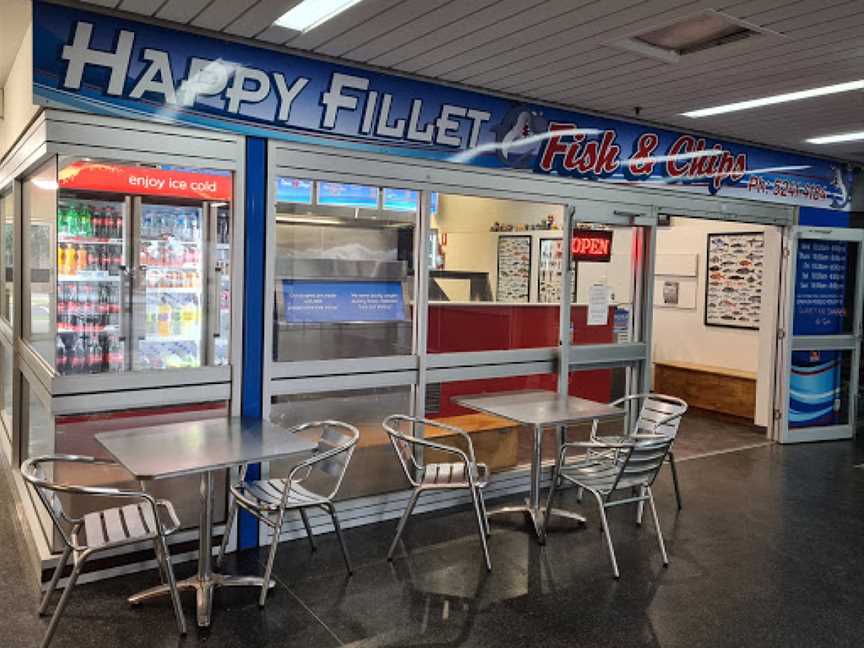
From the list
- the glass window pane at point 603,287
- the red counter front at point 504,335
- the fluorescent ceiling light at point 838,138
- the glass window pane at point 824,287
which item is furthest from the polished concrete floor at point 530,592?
the fluorescent ceiling light at point 838,138

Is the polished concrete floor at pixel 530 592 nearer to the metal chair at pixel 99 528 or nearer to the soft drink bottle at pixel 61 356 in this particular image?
the metal chair at pixel 99 528

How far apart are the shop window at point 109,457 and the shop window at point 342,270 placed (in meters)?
0.57

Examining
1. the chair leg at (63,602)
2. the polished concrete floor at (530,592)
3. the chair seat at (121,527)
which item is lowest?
the polished concrete floor at (530,592)

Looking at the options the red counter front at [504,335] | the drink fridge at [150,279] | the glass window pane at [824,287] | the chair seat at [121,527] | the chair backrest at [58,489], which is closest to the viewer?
the chair backrest at [58,489]

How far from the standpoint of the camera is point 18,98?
4305mm

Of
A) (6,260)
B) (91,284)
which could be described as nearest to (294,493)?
(91,284)

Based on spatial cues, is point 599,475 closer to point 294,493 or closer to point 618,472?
point 618,472

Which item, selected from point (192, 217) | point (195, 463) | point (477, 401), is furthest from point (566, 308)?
point (195, 463)

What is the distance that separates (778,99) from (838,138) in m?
1.61

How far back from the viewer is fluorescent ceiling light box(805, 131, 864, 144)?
5.97 meters

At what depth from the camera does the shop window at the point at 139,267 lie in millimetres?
3811

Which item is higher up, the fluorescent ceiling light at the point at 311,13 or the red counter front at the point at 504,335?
the fluorescent ceiling light at the point at 311,13

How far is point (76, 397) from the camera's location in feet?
11.6

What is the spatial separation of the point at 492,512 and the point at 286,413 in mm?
1321
